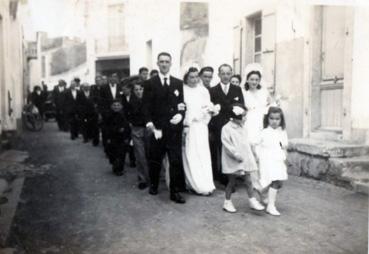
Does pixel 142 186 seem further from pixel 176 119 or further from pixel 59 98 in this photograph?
pixel 59 98

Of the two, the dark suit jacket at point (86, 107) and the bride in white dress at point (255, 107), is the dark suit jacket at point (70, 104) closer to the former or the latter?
the dark suit jacket at point (86, 107)

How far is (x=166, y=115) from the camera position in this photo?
176 inches

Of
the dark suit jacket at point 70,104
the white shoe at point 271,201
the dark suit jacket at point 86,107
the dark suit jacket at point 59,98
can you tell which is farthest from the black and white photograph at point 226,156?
the dark suit jacket at point 59,98

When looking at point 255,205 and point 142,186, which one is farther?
point 142,186

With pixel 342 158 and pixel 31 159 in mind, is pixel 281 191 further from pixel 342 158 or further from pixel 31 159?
pixel 31 159

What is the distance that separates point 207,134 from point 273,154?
41.6 inches

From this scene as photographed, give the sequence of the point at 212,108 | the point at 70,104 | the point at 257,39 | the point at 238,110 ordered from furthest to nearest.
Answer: the point at 70,104, the point at 257,39, the point at 212,108, the point at 238,110

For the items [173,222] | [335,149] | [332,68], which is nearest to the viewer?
[173,222]

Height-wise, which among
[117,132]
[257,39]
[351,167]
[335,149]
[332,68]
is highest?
[257,39]

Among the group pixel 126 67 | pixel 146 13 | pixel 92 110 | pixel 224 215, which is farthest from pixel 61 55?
pixel 224 215

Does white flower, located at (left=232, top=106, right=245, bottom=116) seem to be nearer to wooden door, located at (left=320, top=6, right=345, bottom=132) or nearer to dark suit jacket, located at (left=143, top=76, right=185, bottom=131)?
dark suit jacket, located at (left=143, top=76, right=185, bottom=131)

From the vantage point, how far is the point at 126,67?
22.2 metres

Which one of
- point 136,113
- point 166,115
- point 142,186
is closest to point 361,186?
point 166,115

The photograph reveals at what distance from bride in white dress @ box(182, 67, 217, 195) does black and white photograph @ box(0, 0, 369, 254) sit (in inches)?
0.4
